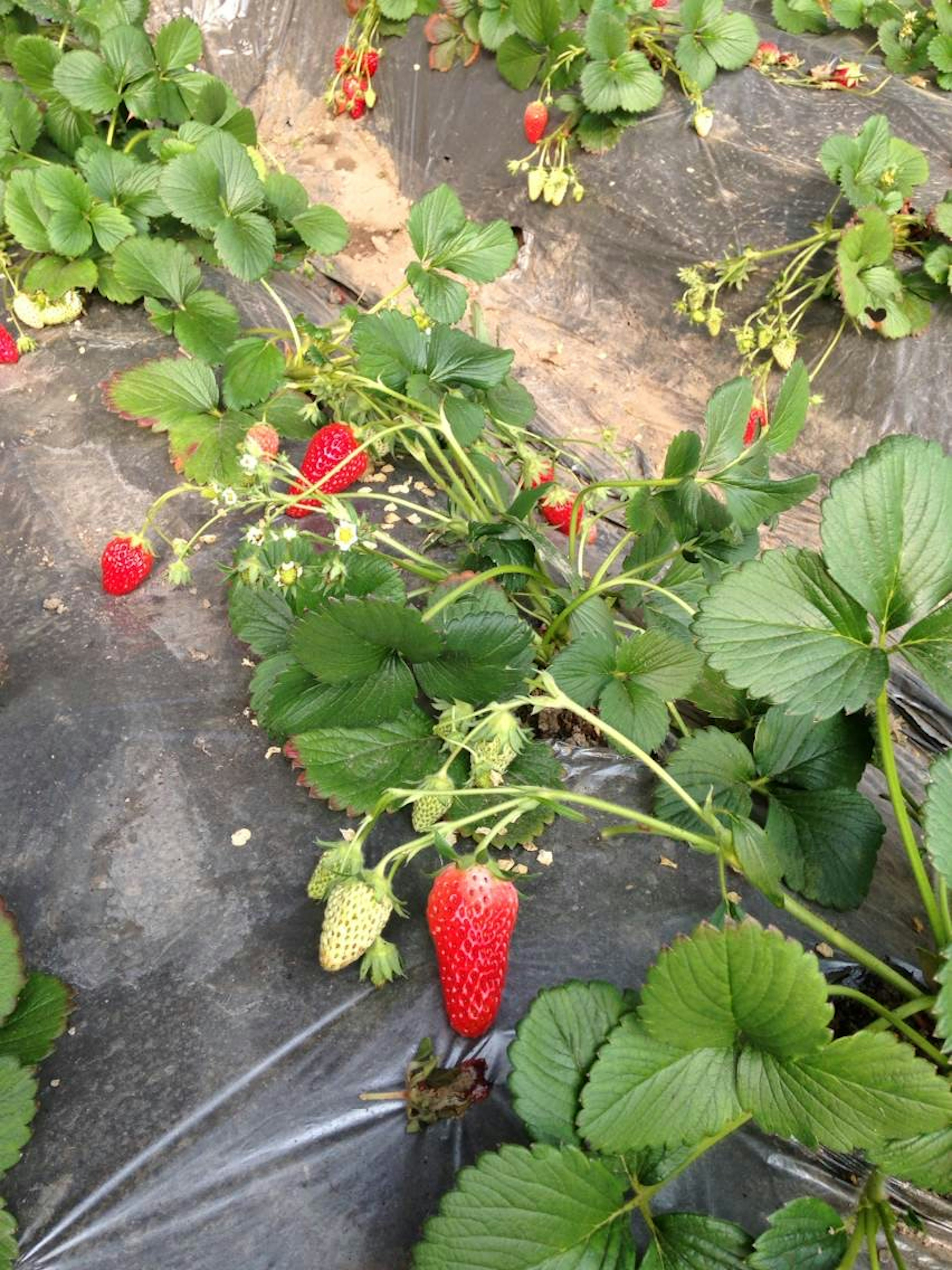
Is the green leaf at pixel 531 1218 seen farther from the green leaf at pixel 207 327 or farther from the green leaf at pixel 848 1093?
the green leaf at pixel 207 327

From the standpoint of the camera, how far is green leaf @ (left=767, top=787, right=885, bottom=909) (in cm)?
130

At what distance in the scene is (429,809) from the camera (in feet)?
4.26

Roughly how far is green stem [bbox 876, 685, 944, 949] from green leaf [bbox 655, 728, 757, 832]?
Result: 10.8 inches

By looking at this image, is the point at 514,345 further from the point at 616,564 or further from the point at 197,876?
the point at 197,876

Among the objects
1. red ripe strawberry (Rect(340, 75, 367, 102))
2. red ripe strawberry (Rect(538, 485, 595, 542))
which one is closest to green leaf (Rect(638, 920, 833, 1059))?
red ripe strawberry (Rect(538, 485, 595, 542))

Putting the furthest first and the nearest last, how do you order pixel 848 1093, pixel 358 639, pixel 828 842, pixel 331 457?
pixel 331 457 < pixel 828 842 < pixel 358 639 < pixel 848 1093

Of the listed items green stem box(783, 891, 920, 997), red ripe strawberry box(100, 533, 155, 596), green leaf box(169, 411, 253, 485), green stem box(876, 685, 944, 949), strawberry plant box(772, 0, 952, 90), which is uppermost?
strawberry plant box(772, 0, 952, 90)

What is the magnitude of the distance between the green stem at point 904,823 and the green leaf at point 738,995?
0.29m

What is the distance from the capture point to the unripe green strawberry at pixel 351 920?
1059mm

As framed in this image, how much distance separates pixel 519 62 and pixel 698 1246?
3925 millimetres

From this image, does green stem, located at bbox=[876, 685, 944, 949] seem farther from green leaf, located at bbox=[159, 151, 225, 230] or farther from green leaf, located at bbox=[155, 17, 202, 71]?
green leaf, located at bbox=[155, 17, 202, 71]

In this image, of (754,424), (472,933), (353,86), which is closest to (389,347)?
(472,933)

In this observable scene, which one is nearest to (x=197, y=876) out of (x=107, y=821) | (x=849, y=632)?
(x=107, y=821)

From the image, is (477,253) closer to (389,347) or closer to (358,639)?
(389,347)
